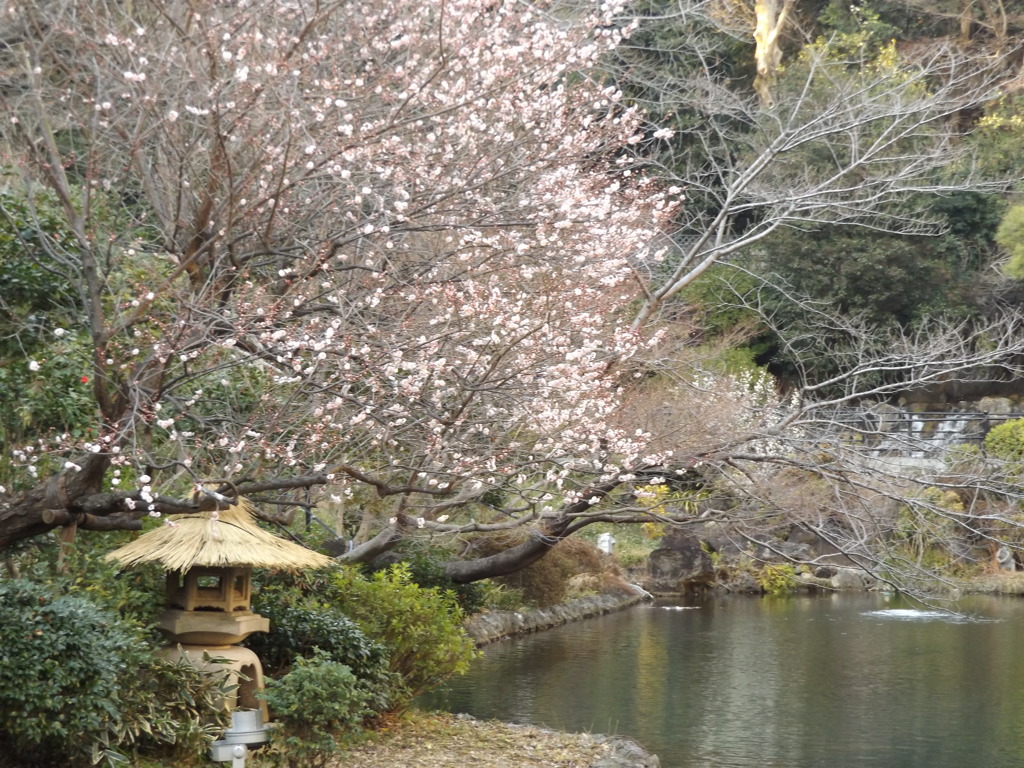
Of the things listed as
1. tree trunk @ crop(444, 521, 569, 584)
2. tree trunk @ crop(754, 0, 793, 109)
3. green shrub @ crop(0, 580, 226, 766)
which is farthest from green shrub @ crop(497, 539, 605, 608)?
tree trunk @ crop(754, 0, 793, 109)

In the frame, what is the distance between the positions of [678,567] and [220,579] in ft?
38.3

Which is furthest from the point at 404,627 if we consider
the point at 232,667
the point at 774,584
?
the point at 774,584

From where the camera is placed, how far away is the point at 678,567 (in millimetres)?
16984

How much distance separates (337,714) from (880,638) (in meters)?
8.53

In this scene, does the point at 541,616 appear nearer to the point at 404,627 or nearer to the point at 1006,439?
the point at 404,627

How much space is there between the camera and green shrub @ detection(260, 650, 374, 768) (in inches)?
229

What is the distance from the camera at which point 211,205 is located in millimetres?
5340

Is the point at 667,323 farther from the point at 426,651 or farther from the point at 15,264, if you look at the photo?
the point at 15,264

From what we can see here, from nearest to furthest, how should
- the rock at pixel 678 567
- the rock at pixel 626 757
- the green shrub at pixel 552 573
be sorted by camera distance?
the rock at pixel 626 757 < the green shrub at pixel 552 573 < the rock at pixel 678 567

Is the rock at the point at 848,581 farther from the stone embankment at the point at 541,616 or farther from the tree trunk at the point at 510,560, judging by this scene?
the tree trunk at the point at 510,560

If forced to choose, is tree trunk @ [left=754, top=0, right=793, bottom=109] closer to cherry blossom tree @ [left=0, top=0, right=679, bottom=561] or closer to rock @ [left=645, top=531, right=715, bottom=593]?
rock @ [left=645, top=531, right=715, bottom=593]

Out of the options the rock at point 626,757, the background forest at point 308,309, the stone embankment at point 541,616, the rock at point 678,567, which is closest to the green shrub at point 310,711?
the background forest at point 308,309

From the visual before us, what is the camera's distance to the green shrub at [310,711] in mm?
5809

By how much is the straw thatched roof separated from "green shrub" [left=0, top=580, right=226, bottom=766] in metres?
0.49
